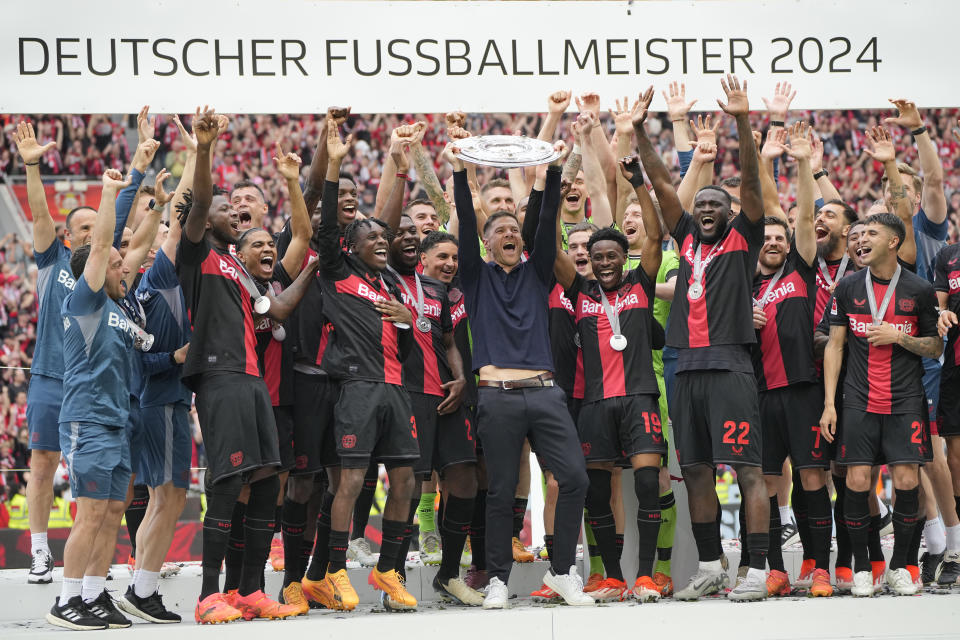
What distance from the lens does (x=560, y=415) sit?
581 cm

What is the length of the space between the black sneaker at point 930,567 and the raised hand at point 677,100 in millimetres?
3236

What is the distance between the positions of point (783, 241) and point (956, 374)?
1.33m

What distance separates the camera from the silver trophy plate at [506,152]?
6055 mm

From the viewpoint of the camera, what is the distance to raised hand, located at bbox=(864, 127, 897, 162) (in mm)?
6711

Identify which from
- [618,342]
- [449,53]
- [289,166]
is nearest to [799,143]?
[618,342]

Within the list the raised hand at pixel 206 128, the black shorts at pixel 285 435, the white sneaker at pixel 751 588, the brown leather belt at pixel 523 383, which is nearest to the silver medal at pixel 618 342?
the brown leather belt at pixel 523 383

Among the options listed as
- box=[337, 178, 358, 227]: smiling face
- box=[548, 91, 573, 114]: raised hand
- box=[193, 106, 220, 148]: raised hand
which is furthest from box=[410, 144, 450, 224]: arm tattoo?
box=[193, 106, 220, 148]: raised hand

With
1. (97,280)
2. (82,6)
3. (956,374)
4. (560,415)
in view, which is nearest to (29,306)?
(82,6)

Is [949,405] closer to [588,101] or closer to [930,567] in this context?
[930,567]

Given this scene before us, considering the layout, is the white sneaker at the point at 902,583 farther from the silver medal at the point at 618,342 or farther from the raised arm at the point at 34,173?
the raised arm at the point at 34,173

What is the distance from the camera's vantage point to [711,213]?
237 inches

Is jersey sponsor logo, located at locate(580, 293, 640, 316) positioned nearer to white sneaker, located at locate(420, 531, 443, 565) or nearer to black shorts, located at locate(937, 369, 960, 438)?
white sneaker, located at locate(420, 531, 443, 565)

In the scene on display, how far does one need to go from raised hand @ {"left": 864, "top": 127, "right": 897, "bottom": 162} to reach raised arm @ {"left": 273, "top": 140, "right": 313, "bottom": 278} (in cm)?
356

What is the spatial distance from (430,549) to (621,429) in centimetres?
178
